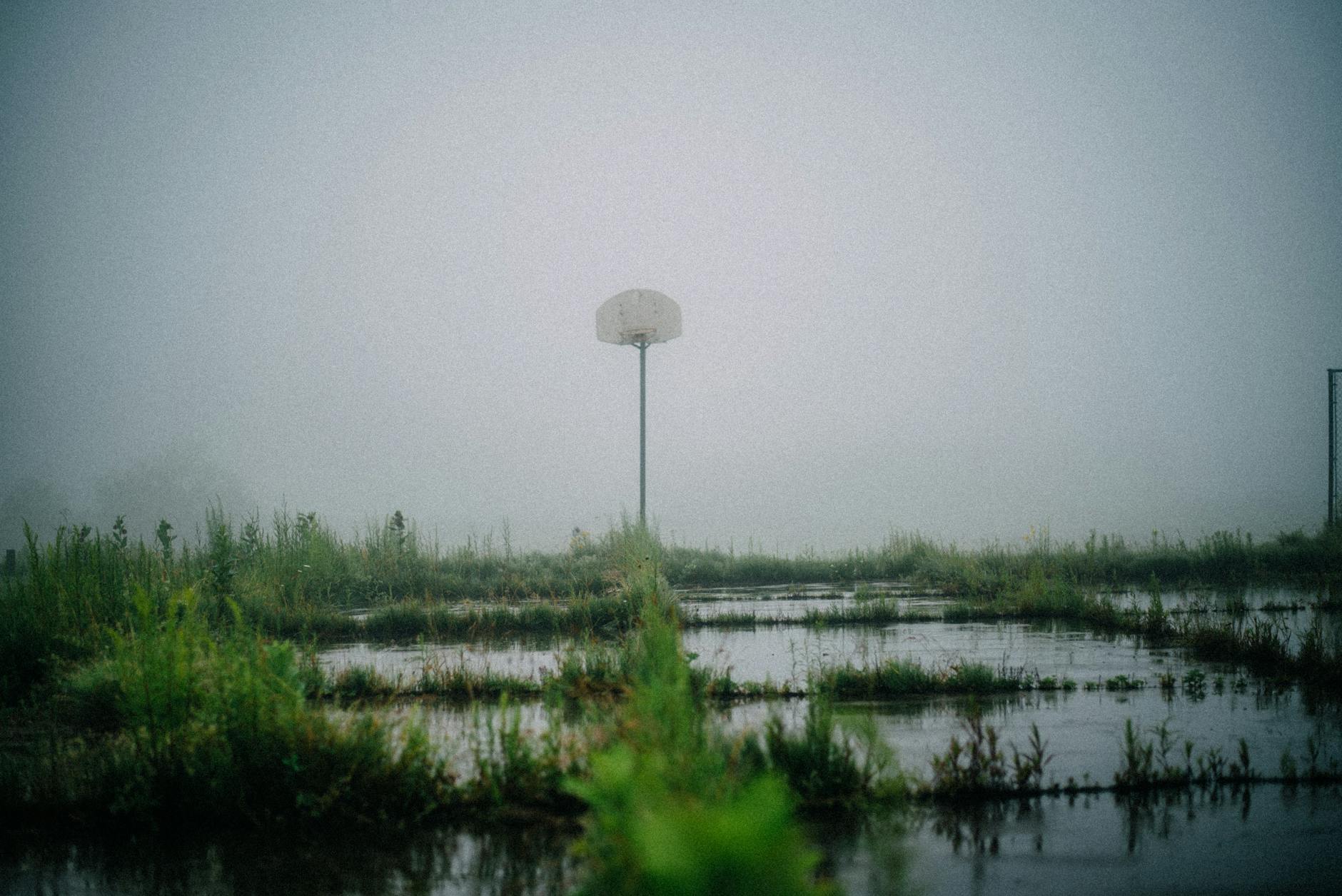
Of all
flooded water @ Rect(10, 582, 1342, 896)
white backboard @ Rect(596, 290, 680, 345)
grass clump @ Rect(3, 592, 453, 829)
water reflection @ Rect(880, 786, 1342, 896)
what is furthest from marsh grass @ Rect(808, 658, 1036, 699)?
white backboard @ Rect(596, 290, 680, 345)

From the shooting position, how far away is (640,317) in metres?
14.6

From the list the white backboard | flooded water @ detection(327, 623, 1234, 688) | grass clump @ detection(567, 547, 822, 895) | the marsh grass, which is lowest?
flooded water @ detection(327, 623, 1234, 688)

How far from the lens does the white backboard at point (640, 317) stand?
575 inches

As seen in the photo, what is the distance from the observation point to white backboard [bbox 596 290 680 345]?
1459 centimetres

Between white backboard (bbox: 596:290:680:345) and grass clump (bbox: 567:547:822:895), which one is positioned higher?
white backboard (bbox: 596:290:680:345)

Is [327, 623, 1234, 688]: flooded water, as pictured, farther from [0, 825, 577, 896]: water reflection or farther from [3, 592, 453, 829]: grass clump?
[0, 825, 577, 896]: water reflection

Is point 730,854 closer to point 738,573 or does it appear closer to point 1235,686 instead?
point 1235,686

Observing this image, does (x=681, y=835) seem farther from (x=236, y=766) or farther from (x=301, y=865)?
(x=236, y=766)

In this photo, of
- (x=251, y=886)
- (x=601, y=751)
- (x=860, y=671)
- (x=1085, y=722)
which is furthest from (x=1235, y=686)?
(x=251, y=886)

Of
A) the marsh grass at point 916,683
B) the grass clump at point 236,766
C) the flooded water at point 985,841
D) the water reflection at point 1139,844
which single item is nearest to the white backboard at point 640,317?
the marsh grass at point 916,683

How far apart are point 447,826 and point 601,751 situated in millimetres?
1002

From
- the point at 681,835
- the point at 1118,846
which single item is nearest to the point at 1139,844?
the point at 1118,846

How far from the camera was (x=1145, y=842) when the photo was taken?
130 inches

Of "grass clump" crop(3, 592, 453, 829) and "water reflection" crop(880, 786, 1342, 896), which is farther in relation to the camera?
"grass clump" crop(3, 592, 453, 829)
